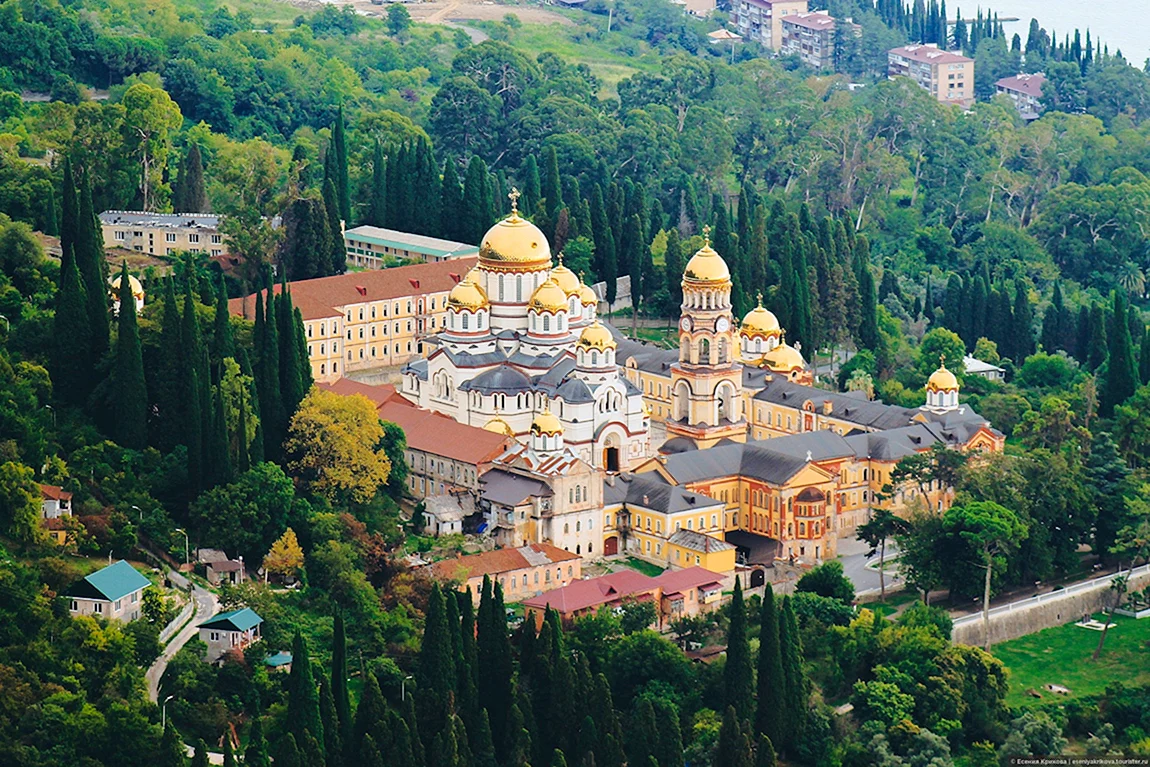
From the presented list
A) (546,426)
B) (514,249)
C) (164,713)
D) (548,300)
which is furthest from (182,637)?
(514,249)

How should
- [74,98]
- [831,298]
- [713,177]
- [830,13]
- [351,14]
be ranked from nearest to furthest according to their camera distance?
[831,298], [74,98], [713,177], [351,14], [830,13]

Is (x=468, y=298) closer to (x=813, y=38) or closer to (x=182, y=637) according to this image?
(x=182, y=637)

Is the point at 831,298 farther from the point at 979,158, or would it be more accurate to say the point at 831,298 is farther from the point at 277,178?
the point at 979,158

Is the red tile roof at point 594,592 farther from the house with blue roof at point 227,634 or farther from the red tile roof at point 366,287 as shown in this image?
the red tile roof at point 366,287

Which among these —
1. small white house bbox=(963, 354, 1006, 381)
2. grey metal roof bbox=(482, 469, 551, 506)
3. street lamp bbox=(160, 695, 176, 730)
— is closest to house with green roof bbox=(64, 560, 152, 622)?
street lamp bbox=(160, 695, 176, 730)

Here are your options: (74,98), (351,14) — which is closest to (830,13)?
(351,14)

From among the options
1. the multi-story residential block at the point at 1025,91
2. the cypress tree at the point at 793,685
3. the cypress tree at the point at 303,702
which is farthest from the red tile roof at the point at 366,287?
the multi-story residential block at the point at 1025,91

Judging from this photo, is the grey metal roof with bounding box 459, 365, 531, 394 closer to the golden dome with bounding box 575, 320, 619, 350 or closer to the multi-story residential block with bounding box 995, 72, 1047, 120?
the golden dome with bounding box 575, 320, 619, 350
